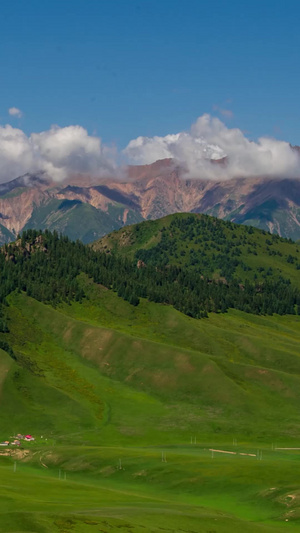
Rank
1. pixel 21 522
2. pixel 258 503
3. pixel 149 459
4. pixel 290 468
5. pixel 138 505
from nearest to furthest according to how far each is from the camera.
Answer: pixel 21 522, pixel 138 505, pixel 258 503, pixel 290 468, pixel 149 459

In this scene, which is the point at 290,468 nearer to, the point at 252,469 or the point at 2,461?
the point at 252,469

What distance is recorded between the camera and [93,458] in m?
177

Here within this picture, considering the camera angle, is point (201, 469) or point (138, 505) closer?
point (138, 505)

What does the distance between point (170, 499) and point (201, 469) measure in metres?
20.4

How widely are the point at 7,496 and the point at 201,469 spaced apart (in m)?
59.8

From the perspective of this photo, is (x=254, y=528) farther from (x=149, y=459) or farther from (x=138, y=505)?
(x=149, y=459)

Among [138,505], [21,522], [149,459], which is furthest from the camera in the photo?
[149,459]

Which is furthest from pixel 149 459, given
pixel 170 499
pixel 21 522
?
pixel 21 522

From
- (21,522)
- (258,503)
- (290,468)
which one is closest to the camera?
(21,522)

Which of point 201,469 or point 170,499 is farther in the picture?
point 201,469

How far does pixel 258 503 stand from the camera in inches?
5330

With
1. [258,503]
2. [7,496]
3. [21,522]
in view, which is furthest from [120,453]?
[21,522]

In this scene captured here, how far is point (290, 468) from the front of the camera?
155 m

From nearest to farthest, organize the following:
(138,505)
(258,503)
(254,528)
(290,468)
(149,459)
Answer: (254,528) → (138,505) → (258,503) → (290,468) → (149,459)
